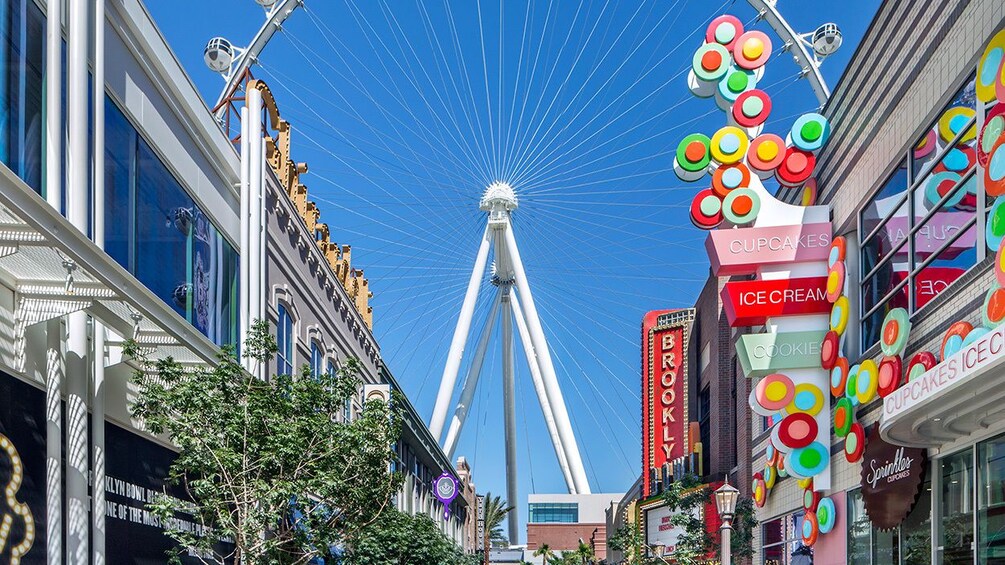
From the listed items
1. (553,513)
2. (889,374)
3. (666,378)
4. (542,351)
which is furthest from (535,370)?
(553,513)

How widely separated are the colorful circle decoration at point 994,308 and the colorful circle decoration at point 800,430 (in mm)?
10078

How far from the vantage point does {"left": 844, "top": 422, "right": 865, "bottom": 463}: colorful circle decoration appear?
21234 millimetres

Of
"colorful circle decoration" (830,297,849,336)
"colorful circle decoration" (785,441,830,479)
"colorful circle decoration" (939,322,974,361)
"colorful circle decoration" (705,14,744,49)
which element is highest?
"colorful circle decoration" (705,14,744,49)

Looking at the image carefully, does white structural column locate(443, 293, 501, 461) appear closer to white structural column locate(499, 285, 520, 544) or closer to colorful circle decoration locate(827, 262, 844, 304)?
white structural column locate(499, 285, 520, 544)

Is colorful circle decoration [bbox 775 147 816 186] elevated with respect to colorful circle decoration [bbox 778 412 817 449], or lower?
elevated

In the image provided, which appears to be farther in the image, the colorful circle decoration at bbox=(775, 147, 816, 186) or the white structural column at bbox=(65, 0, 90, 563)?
the colorful circle decoration at bbox=(775, 147, 816, 186)

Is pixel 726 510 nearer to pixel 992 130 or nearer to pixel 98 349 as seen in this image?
pixel 992 130

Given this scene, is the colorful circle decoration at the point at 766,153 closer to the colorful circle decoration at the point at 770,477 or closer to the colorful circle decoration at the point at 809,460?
the colorful circle decoration at the point at 809,460

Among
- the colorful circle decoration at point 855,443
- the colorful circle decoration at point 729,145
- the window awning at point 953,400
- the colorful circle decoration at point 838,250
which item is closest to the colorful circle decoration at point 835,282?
the colorful circle decoration at point 838,250

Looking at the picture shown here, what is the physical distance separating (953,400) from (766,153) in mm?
12688

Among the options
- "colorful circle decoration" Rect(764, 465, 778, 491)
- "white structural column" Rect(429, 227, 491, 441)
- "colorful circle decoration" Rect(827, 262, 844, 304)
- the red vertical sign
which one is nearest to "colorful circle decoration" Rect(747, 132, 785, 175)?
"colorful circle decoration" Rect(827, 262, 844, 304)

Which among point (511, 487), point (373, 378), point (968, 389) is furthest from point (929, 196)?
point (511, 487)

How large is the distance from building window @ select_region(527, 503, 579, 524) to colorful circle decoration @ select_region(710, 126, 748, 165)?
13425 cm

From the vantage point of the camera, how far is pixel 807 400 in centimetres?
2402
